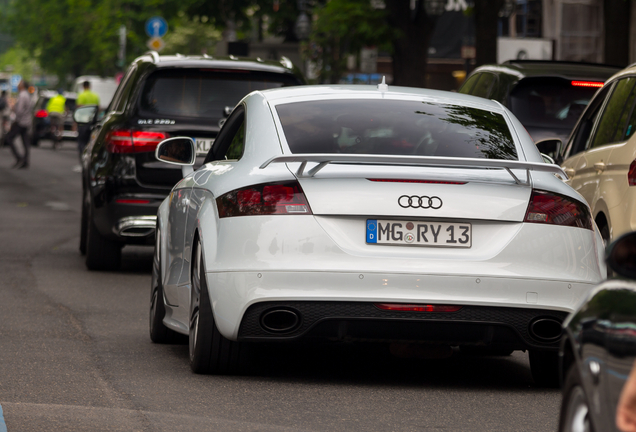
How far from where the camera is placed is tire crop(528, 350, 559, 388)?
21.0 ft

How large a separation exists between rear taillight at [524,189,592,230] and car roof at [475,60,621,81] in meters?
5.40

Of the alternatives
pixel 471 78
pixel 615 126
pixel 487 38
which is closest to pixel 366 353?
pixel 615 126

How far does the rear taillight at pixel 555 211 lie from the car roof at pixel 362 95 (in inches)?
39.3

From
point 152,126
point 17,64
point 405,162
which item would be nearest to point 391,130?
point 405,162

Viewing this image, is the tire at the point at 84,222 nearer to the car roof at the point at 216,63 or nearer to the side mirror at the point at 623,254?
the car roof at the point at 216,63

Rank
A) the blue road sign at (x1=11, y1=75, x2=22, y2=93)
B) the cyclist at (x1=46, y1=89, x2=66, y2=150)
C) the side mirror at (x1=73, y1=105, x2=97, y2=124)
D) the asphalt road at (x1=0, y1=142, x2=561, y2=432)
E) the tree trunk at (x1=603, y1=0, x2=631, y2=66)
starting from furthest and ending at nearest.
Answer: the blue road sign at (x1=11, y1=75, x2=22, y2=93) < the cyclist at (x1=46, y1=89, x2=66, y2=150) < the tree trunk at (x1=603, y1=0, x2=631, y2=66) < the side mirror at (x1=73, y1=105, x2=97, y2=124) < the asphalt road at (x1=0, y1=142, x2=561, y2=432)

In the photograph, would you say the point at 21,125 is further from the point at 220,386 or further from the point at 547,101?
the point at 220,386

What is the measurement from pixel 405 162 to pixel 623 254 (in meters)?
2.86

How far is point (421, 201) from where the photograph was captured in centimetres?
590

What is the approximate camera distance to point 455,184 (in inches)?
235

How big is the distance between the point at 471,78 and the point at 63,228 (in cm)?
545

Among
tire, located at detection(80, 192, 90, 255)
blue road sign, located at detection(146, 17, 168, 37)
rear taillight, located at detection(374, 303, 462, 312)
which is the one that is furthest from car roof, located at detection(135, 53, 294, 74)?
blue road sign, located at detection(146, 17, 168, 37)

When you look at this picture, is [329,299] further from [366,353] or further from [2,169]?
[2,169]

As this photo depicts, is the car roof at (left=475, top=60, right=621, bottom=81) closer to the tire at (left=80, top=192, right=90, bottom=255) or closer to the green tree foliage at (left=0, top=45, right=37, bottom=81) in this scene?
the tire at (left=80, top=192, right=90, bottom=255)
